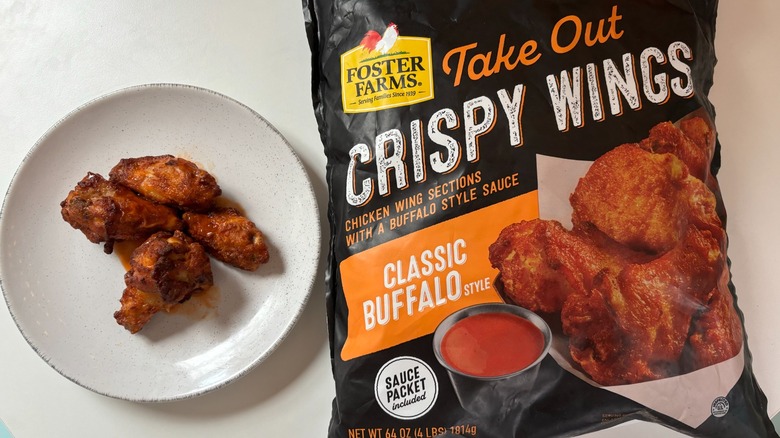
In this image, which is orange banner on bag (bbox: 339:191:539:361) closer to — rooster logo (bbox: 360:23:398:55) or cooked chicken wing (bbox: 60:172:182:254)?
rooster logo (bbox: 360:23:398:55)

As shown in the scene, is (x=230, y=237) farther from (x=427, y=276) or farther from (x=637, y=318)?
(x=637, y=318)

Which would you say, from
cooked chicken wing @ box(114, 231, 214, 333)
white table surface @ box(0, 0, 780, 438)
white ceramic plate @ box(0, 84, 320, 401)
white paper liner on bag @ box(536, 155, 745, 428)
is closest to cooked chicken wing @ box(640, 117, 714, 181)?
white paper liner on bag @ box(536, 155, 745, 428)

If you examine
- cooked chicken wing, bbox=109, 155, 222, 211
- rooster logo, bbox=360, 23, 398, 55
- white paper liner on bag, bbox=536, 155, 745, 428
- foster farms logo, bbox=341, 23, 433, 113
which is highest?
rooster logo, bbox=360, 23, 398, 55

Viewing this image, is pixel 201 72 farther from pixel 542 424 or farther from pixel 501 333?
pixel 542 424

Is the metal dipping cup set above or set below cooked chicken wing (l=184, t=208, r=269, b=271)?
below

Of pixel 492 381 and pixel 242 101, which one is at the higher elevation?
pixel 242 101

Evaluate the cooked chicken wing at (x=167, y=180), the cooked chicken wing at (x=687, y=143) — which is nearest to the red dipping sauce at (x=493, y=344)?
the cooked chicken wing at (x=687, y=143)

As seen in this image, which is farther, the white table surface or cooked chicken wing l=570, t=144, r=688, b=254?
the white table surface

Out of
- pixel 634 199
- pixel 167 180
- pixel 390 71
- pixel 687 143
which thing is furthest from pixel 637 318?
pixel 167 180
